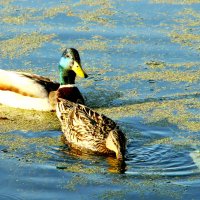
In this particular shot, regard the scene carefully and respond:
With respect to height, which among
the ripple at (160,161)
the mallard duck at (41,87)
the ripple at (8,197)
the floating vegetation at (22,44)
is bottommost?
the ripple at (8,197)

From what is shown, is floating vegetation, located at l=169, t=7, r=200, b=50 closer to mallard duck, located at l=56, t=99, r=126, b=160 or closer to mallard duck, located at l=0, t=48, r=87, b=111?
mallard duck, located at l=0, t=48, r=87, b=111

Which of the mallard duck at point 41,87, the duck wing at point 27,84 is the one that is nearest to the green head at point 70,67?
the mallard duck at point 41,87

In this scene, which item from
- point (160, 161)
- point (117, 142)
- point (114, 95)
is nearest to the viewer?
point (160, 161)

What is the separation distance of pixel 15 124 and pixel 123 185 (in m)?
2.09

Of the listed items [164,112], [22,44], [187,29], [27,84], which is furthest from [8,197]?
[187,29]

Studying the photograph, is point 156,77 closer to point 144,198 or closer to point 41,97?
point 41,97

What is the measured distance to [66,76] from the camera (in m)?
9.16

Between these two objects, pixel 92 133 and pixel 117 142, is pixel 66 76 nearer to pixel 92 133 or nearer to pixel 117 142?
pixel 92 133

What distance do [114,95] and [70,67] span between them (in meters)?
0.63

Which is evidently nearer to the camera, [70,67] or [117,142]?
[117,142]

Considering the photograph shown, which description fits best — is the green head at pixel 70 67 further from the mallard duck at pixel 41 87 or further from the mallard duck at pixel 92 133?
the mallard duck at pixel 92 133

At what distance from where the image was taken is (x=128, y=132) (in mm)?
7922

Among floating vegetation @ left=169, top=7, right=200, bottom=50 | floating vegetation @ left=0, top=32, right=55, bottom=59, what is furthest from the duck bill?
floating vegetation @ left=169, top=7, right=200, bottom=50

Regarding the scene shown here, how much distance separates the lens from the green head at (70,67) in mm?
8938
